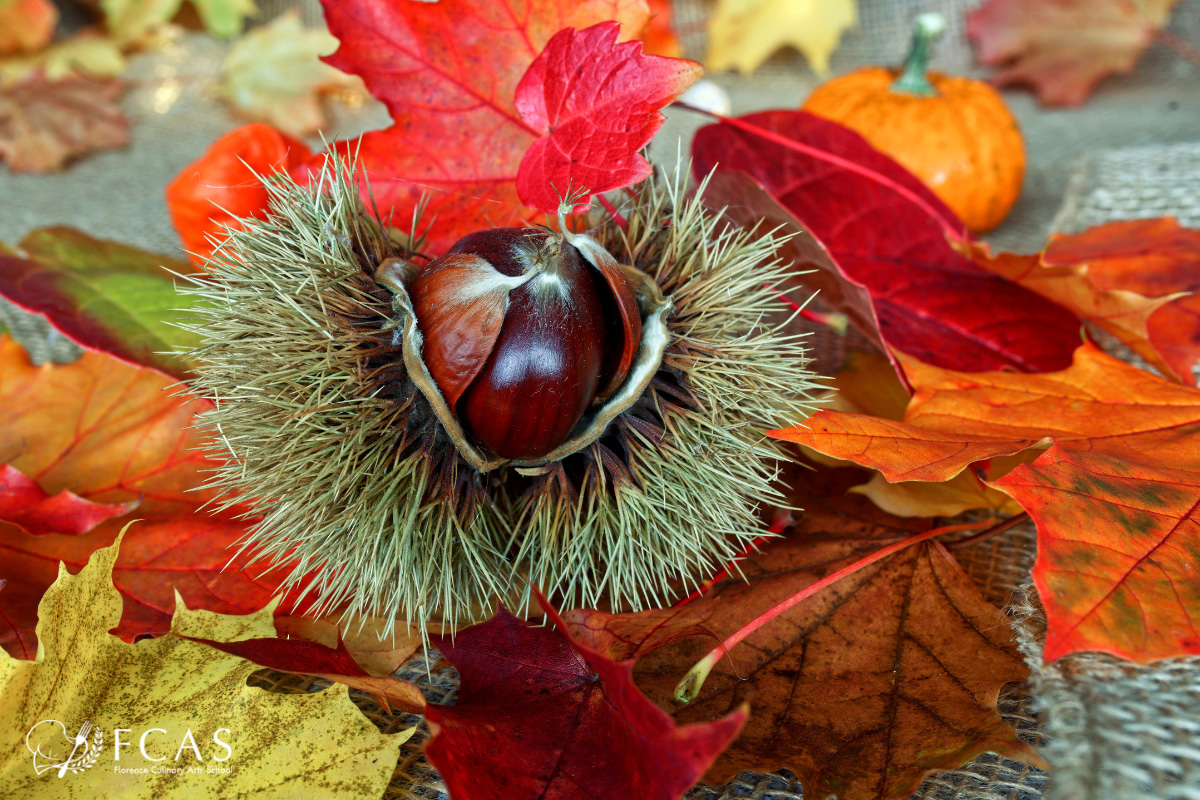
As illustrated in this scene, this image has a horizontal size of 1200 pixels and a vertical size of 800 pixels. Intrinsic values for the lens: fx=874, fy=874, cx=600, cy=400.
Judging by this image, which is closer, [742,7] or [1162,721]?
[1162,721]

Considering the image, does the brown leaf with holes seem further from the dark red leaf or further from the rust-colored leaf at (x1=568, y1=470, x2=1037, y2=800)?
the rust-colored leaf at (x1=568, y1=470, x2=1037, y2=800)

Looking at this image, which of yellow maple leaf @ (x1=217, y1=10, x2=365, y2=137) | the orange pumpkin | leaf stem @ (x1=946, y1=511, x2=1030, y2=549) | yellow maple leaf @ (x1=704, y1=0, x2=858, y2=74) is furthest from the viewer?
yellow maple leaf @ (x1=704, y1=0, x2=858, y2=74)

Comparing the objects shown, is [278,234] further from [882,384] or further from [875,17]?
[875,17]

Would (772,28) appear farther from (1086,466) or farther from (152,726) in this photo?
(152,726)

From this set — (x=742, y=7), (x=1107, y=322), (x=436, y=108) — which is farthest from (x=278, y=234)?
(x=742, y=7)

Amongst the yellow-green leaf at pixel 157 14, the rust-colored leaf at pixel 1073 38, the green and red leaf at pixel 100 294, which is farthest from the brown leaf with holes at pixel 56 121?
the rust-colored leaf at pixel 1073 38

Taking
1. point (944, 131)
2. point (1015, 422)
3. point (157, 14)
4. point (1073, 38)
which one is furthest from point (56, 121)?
point (1073, 38)

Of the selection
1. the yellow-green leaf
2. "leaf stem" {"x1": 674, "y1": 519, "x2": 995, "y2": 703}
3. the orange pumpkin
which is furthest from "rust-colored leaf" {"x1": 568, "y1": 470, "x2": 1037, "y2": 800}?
the yellow-green leaf
